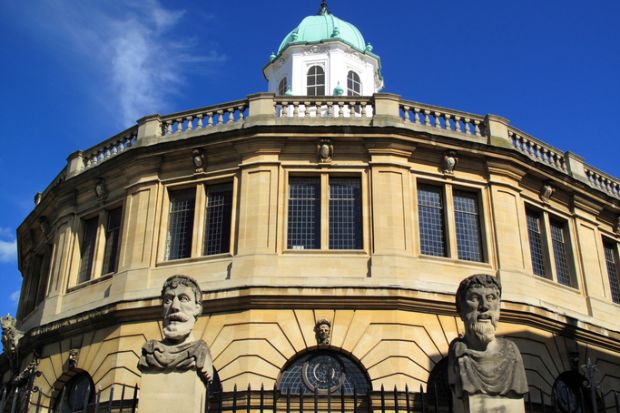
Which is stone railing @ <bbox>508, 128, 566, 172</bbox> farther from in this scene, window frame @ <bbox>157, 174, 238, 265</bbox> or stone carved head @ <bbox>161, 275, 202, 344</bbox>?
stone carved head @ <bbox>161, 275, 202, 344</bbox>

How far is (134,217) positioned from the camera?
76.0ft

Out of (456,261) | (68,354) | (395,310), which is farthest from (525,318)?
(68,354)

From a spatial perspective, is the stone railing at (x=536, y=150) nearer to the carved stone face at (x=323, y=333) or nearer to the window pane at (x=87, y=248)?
the carved stone face at (x=323, y=333)

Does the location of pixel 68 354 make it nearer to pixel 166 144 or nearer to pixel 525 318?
pixel 166 144

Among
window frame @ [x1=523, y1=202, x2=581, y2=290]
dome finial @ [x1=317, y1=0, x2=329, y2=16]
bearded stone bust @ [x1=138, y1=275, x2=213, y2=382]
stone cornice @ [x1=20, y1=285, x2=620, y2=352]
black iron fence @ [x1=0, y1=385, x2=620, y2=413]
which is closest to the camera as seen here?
bearded stone bust @ [x1=138, y1=275, x2=213, y2=382]

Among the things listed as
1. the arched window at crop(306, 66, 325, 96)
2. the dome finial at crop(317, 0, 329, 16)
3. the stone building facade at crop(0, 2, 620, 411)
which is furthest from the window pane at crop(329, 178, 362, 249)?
the dome finial at crop(317, 0, 329, 16)

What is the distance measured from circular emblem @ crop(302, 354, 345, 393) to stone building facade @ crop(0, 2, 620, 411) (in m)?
0.25

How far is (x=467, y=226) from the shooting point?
22.8 meters

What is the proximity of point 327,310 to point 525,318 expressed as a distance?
5459 mm

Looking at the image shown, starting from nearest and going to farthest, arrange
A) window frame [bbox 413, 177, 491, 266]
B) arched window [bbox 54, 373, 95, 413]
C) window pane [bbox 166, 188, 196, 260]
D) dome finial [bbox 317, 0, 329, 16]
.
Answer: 1. window frame [bbox 413, 177, 491, 266]
2. arched window [bbox 54, 373, 95, 413]
3. window pane [bbox 166, 188, 196, 260]
4. dome finial [bbox 317, 0, 329, 16]

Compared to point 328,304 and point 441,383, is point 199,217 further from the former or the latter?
point 441,383

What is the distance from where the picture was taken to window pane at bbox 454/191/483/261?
22406 millimetres

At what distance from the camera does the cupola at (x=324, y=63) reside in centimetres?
3634

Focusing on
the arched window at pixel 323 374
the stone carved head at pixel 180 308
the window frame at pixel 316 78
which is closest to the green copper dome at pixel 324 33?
the window frame at pixel 316 78
